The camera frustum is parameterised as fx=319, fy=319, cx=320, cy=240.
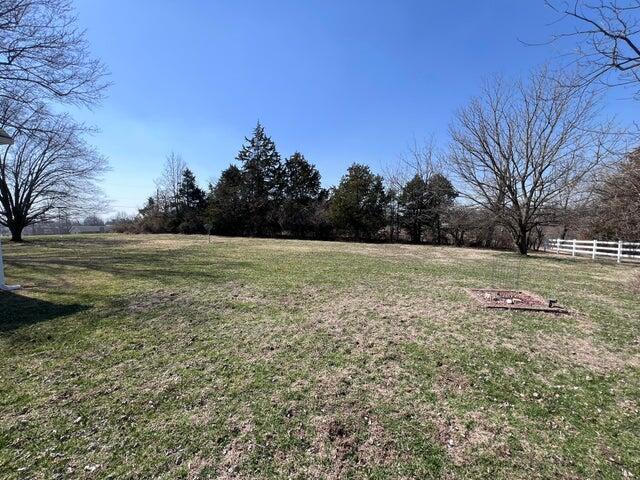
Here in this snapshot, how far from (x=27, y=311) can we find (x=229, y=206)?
28.9 meters

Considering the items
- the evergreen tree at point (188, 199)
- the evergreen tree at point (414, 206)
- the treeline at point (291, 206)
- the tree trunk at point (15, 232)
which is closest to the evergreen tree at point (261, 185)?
the treeline at point (291, 206)

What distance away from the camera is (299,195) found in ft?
→ 112

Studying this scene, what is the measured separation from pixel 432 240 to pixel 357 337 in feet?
87.6

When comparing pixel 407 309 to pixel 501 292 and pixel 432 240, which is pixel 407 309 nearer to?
pixel 501 292

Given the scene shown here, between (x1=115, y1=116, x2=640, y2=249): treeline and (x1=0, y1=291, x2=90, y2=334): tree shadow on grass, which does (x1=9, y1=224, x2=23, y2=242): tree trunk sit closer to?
(x1=115, y1=116, x2=640, y2=249): treeline

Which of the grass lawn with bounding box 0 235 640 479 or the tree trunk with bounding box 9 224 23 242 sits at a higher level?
the tree trunk with bounding box 9 224 23 242

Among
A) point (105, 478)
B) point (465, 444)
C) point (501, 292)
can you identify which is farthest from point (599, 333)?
point (105, 478)

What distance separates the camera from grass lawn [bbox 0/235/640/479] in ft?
6.72

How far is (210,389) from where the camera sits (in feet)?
9.34

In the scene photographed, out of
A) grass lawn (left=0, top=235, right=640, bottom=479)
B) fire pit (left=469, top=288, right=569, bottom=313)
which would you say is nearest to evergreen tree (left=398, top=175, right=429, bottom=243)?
fire pit (left=469, top=288, right=569, bottom=313)

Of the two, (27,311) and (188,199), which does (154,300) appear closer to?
(27,311)

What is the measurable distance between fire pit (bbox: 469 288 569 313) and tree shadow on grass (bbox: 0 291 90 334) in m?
7.12

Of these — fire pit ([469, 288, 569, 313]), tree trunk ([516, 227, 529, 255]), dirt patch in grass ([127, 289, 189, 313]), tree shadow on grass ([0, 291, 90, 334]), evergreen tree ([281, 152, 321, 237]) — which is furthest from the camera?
evergreen tree ([281, 152, 321, 237])

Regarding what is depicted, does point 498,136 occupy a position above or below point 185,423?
above
